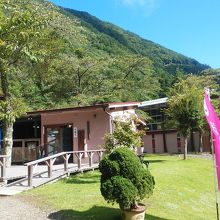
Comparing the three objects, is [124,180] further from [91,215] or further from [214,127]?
[214,127]

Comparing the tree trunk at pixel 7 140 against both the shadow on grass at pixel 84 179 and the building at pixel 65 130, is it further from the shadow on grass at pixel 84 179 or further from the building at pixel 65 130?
the shadow on grass at pixel 84 179

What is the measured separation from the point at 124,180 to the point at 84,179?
7.50 meters

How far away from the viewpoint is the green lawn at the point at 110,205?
11.2 meters

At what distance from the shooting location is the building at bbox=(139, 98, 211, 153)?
1886 inches

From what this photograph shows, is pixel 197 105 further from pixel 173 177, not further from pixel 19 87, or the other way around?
pixel 19 87

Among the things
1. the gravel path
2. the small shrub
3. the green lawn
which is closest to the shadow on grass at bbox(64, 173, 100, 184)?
the green lawn

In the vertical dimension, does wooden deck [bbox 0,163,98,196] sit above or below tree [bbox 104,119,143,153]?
below

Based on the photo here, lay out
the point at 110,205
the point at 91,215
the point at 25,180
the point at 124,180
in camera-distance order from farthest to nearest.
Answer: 1. the point at 25,180
2. the point at 110,205
3. the point at 91,215
4. the point at 124,180

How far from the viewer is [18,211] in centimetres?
1117

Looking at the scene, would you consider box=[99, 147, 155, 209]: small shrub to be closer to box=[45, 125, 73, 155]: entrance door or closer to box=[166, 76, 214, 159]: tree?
box=[45, 125, 73, 155]: entrance door

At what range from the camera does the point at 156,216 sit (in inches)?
444

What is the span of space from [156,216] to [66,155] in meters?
7.56

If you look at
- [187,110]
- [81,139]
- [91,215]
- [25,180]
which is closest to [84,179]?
[25,180]

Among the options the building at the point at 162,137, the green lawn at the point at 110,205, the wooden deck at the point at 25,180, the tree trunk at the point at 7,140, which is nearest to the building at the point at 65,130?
the tree trunk at the point at 7,140
